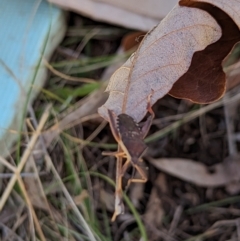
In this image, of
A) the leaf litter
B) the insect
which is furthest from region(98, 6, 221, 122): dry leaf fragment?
the leaf litter

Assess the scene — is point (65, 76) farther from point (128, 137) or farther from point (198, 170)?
point (128, 137)

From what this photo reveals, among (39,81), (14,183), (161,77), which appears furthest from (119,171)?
(39,81)

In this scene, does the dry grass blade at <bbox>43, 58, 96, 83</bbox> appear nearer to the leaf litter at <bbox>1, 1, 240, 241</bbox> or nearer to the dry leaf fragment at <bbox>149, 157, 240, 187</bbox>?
the leaf litter at <bbox>1, 1, 240, 241</bbox>

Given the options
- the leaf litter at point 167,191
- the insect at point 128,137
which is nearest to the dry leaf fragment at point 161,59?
the insect at point 128,137

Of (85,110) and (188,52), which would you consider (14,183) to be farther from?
(188,52)

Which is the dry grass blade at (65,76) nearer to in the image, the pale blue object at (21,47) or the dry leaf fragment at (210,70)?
the pale blue object at (21,47)

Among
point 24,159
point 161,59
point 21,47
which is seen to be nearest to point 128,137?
point 161,59
